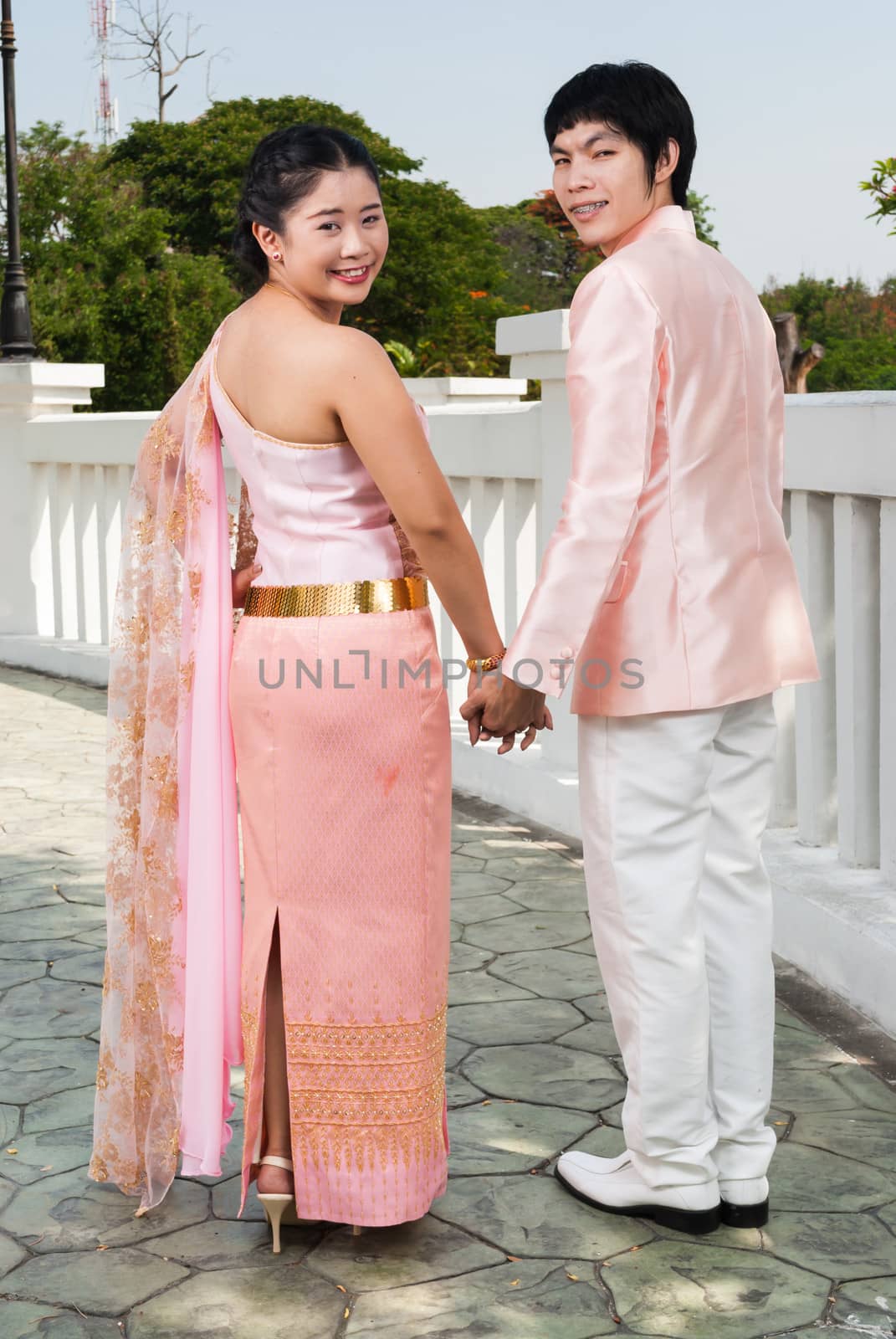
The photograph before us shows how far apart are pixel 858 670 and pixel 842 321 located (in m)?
29.6

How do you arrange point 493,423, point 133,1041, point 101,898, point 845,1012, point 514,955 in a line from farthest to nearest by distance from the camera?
1. point 493,423
2. point 101,898
3. point 514,955
4. point 845,1012
5. point 133,1041

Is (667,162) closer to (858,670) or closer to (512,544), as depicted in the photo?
(858,670)

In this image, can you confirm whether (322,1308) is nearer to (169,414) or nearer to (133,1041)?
(133,1041)

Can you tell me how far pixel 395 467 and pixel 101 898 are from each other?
107 inches

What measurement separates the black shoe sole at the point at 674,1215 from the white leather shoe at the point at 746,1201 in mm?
25

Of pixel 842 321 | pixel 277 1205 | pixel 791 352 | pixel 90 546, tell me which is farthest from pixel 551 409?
pixel 842 321

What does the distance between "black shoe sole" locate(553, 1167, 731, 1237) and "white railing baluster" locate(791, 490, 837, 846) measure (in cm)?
165

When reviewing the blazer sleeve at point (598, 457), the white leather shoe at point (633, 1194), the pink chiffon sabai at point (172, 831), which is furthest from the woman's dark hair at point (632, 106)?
the white leather shoe at point (633, 1194)

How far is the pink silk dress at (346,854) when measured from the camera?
267 cm

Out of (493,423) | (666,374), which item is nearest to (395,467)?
(666,374)

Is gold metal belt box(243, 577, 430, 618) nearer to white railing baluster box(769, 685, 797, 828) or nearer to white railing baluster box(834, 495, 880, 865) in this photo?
white railing baluster box(834, 495, 880, 865)

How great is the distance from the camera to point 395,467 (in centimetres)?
254

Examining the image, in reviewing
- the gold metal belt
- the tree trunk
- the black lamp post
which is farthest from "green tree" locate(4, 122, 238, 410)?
the gold metal belt

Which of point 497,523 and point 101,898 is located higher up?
point 497,523
